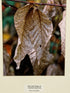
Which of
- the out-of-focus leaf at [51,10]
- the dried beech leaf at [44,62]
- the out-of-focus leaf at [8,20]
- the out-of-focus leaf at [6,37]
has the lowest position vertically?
the dried beech leaf at [44,62]

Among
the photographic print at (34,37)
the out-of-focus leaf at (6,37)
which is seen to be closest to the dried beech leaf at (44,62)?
the photographic print at (34,37)

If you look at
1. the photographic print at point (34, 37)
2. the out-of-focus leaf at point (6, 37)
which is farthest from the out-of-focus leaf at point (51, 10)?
the out-of-focus leaf at point (6, 37)

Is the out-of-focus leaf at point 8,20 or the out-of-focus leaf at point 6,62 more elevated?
the out-of-focus leaf at point 8,20

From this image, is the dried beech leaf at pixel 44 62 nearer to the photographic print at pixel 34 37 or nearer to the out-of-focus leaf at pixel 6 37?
the photographic print at pixel 34 37

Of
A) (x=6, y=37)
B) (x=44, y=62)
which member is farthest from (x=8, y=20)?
(x=44, y=62)

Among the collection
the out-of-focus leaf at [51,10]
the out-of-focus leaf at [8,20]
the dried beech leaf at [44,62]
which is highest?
the out-of-focus leaf at [51,10]

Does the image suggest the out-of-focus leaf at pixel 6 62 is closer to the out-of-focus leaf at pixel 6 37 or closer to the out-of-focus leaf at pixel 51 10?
the out-of-focus leaf at pixel 6 37

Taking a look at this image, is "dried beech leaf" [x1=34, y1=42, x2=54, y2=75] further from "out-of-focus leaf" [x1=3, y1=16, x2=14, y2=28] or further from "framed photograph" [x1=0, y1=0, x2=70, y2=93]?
"out-of-focus leaf" [x1=3, y1=16, x2=14, y2=28]
